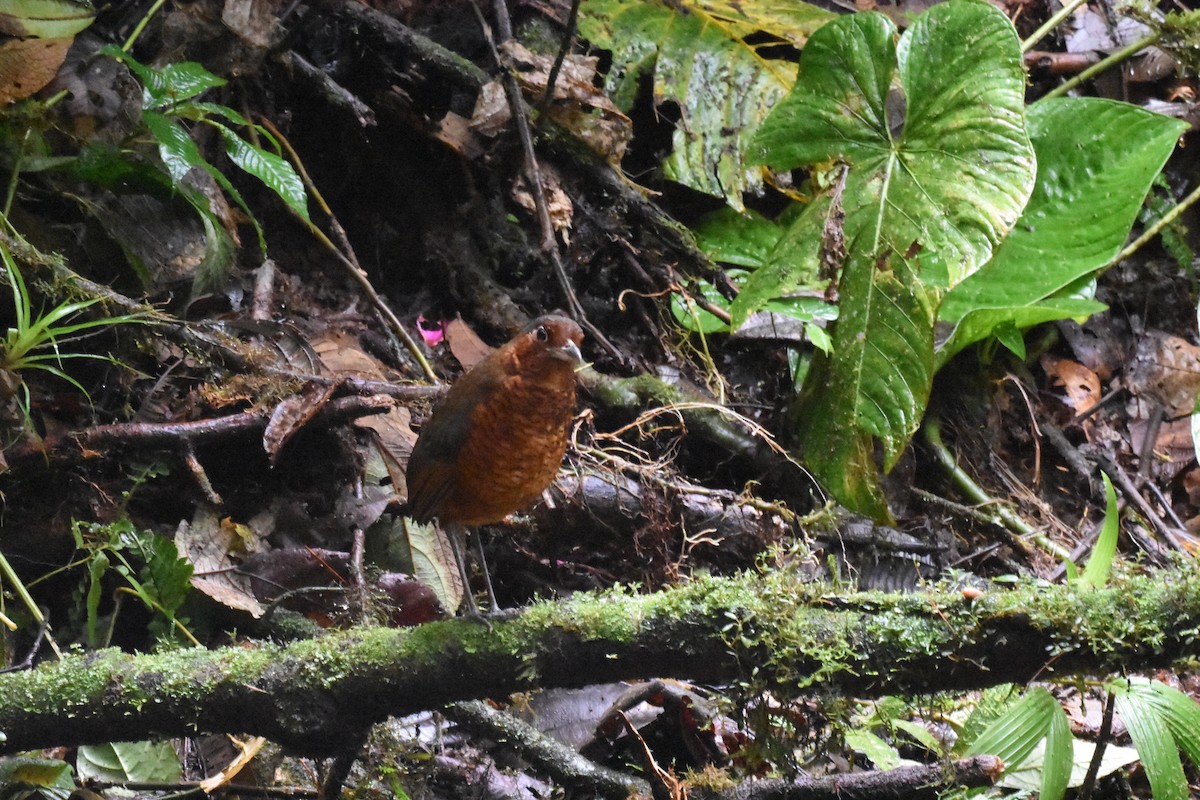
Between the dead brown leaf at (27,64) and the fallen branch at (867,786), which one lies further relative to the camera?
the dead brown leaf at (27,64)

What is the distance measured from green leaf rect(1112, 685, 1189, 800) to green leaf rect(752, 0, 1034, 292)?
129 centimetres

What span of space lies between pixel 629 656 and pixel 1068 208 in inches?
123

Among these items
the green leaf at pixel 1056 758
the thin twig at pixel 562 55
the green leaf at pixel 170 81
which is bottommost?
the green leaf at pixel 1056 758

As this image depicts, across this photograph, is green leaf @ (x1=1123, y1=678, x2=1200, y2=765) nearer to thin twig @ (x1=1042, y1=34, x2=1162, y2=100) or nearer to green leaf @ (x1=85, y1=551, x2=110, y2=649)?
green leaf @ (x1=85, y1=551, x2=110, y2=649)

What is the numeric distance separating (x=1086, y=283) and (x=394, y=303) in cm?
302

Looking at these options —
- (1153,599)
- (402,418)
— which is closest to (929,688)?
(1153,599)

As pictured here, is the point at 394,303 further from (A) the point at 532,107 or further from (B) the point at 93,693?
(B) the point at 93,693

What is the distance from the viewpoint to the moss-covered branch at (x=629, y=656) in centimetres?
185

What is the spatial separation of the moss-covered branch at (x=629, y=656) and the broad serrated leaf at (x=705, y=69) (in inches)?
102

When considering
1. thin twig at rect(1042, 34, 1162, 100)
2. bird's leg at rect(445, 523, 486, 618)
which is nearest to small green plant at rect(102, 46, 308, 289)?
bird's leg at rect(445, 523, 486, 618)

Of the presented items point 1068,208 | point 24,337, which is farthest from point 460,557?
point 1068,208

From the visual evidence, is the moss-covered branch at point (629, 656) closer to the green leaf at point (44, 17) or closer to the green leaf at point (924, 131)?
the green leaf at point (924, 131)

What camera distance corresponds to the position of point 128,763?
268cm

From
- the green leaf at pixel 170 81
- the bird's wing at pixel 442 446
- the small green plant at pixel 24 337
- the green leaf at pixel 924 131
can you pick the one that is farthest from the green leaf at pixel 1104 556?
the green leaf at pixel 170 81
